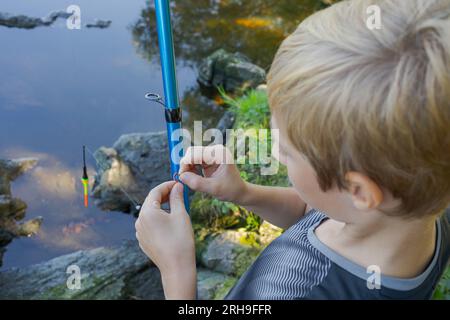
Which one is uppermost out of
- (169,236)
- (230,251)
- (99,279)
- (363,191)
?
(363,191)

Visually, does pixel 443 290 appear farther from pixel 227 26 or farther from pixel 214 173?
pixel 227 26

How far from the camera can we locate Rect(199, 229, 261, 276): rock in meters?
2.03

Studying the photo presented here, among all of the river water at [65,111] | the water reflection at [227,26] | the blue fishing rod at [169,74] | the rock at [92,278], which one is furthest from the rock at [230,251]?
the water reflection at [227,26]

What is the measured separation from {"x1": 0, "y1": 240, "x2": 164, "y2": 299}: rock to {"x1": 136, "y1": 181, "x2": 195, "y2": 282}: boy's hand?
137cm

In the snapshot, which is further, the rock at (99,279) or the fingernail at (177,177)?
the rock at (99,279)

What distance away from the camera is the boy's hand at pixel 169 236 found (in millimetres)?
770

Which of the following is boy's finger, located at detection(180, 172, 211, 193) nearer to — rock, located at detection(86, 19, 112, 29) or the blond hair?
the blond hair

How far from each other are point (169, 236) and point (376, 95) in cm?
43

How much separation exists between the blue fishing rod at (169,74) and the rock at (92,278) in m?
1.32

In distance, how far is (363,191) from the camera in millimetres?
615

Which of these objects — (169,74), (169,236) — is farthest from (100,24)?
(169,236)

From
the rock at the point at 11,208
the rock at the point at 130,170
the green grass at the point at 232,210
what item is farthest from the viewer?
the rock at the point at 130,170

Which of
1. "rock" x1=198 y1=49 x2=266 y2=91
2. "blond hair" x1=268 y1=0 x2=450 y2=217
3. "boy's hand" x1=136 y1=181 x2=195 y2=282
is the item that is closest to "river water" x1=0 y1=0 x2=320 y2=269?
"rock" x1=198 y1=49 x2=266 y2=91

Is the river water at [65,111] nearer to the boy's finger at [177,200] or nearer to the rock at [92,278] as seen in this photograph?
the rock at [92,278]
